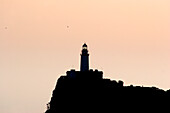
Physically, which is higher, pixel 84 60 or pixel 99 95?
pixel 84 60

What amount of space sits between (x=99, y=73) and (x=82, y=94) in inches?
382

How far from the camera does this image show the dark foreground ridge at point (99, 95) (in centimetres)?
11569

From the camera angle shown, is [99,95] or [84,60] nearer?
[99,95]

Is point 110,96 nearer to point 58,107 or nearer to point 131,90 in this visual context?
point 131,90

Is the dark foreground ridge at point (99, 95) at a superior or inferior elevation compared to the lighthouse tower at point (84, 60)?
inferior

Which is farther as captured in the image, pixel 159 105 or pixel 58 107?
pixel 58 107

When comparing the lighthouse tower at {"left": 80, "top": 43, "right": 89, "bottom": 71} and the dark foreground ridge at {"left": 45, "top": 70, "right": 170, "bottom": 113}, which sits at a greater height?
the lighthouse tower at {"left": 80, "top": 43, "right": 89, "bottom": 71}

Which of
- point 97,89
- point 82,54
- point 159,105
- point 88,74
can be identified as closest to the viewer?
point 159,105

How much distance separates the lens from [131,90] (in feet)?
393

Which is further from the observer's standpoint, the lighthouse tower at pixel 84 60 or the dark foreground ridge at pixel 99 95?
the lighthouse tower at pixel 84 60

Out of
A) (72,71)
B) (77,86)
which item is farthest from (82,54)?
(77,86)

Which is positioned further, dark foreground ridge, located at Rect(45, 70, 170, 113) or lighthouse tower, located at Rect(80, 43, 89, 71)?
lighthouse tower, located at Rect(80, 43, 89, 71)

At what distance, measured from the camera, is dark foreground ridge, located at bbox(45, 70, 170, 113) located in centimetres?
11569

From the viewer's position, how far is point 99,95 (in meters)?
121
